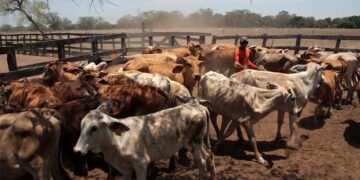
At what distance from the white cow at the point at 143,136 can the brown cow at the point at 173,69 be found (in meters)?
2.77

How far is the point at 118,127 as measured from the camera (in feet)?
14.4

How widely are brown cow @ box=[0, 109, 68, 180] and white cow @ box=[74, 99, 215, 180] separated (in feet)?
2.35

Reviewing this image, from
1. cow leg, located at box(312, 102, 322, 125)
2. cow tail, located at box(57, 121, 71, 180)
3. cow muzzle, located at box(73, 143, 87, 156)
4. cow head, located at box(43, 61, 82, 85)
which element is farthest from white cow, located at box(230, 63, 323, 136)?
cow muzzle, located at box(73, 143, 87, 156)

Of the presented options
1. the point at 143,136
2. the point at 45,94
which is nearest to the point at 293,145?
the point at 143,136

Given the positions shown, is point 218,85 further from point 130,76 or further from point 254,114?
point 130,76

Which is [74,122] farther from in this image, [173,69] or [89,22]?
[89,22]

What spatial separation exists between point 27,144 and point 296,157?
4.88 metres

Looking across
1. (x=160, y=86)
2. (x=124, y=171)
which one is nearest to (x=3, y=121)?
(x=124, y=171)

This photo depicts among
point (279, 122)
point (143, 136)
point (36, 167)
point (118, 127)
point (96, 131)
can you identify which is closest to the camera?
Answer: point (96, 131)

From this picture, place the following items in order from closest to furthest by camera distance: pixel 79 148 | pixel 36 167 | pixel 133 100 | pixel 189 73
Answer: pixel 79 148 → pixel 36 167 → pixel 133 100 → pixel 189 73

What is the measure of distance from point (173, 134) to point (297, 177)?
2.49 meters

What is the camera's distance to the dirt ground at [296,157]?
6.00 m

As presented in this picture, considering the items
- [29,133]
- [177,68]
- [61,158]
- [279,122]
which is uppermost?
[177,68]

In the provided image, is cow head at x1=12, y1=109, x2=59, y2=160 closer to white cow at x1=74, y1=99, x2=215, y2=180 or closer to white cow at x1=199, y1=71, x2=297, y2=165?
white cow at x1=74, y1=99, x2=215, y2=180
